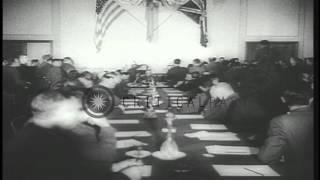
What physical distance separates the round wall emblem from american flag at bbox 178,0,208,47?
18.0ft

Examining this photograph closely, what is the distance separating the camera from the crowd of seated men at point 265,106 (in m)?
2.99

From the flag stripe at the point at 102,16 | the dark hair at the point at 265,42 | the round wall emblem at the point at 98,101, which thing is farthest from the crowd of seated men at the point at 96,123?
the dark hair at the point at 265,42

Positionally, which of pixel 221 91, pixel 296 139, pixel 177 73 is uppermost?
pixel 177 73

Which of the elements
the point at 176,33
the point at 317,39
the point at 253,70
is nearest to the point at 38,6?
the point at 176,33

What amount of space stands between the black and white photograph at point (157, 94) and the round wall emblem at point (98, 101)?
18 mm

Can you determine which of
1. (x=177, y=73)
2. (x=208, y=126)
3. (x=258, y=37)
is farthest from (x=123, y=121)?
(x=258, y=37)

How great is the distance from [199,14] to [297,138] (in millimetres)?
7828

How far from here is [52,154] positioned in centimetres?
312

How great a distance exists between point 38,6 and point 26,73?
438 centimetres

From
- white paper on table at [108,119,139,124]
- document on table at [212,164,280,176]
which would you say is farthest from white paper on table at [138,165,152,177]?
white paper on table at [108,119,139,124]

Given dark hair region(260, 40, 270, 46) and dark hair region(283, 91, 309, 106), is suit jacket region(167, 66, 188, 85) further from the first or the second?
dark hair region(283, 91, 309, 106)

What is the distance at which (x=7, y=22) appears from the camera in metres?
10.1

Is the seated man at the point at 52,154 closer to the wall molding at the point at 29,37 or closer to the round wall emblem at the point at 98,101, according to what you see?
the round wall emblem at the point at 98,101

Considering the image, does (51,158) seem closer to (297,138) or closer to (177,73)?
(297,138)
